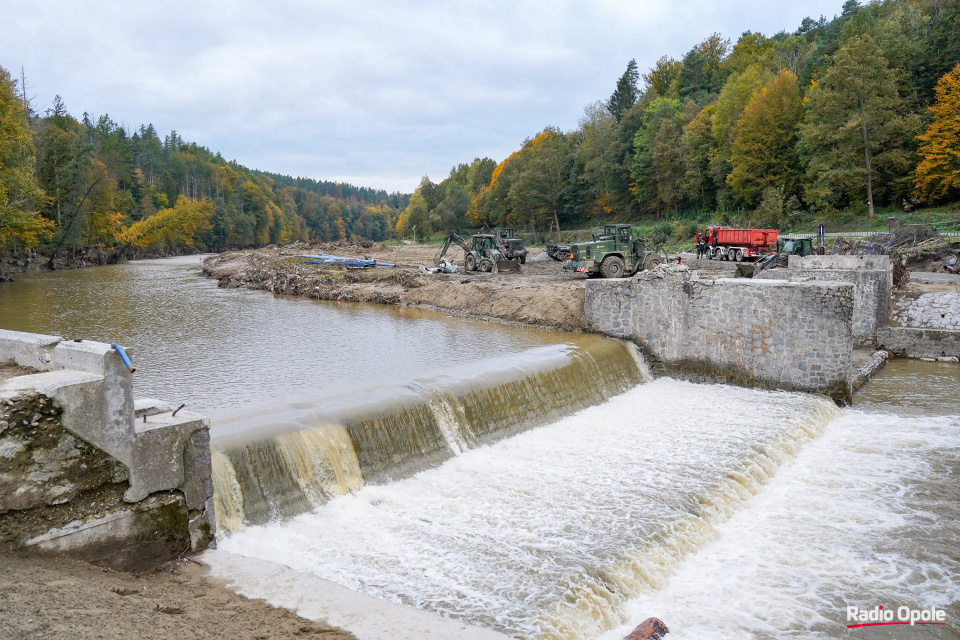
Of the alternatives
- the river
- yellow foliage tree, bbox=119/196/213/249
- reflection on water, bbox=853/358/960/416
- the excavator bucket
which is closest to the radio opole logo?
the river

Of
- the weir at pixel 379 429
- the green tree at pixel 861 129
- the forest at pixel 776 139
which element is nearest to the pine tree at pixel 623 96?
the forest at pixel 776 139

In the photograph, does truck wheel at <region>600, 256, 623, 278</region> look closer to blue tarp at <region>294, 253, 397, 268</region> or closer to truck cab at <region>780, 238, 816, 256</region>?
truck cab at <region>780, 238, 816, 256</region>

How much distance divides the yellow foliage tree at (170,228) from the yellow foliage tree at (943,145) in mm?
72794

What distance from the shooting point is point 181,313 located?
22.5 m

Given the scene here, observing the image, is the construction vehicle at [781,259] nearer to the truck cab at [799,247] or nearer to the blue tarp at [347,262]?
the truck cab at [799,247]

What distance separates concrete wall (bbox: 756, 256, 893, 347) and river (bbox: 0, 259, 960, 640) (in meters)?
3.81

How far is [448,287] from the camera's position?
2441 centimetres

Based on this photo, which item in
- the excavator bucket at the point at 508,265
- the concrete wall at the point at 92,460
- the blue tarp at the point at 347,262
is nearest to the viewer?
the concrete wall at the point at 92,460

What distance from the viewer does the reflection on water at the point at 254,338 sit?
466 inches

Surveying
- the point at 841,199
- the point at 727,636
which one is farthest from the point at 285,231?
A: the point at 727,636

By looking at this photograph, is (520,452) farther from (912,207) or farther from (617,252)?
(912,207)

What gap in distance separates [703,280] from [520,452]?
7.99m

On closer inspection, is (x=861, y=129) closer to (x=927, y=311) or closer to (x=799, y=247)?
(x=799, y=247)

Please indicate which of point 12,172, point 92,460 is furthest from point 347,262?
point 92,460
